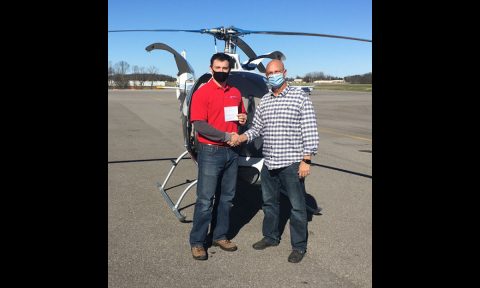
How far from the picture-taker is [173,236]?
4418mm

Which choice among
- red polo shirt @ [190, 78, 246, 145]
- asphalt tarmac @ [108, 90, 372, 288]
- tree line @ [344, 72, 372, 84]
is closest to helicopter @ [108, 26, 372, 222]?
asphalt tarmac @ [108, 90, 372, 288]

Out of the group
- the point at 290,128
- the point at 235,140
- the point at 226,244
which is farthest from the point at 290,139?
the point at 226,244

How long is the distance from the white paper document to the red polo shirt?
0.03 m

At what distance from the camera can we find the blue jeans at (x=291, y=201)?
3.78 metres

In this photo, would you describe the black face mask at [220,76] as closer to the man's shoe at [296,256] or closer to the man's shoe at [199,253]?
the man's shoe at [199,253]

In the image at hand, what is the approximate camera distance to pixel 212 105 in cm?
380

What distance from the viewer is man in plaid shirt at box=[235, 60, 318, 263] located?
3.67 m

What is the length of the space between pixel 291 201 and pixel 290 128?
2.34 ft

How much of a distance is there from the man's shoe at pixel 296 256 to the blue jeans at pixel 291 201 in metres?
0.04

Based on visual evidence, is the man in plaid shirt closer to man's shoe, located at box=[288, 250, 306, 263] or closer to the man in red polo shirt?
man's shoe, located at box=[288, 250, 306, 263]
